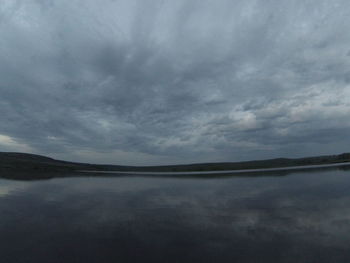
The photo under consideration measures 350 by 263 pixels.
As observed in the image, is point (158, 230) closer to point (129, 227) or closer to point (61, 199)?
point (129, 227)

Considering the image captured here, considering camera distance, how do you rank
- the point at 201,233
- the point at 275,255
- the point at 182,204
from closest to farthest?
the point at 275,255
the point at 201,233
the point at 182,204

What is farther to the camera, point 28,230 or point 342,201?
point 342,201

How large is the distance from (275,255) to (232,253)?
2223 mm

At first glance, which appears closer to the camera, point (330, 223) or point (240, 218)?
point (330, 223)

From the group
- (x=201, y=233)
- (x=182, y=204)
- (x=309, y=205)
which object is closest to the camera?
(x=201, y=233)

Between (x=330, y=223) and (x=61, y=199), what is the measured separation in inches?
1180

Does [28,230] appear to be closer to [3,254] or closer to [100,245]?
[3,254]

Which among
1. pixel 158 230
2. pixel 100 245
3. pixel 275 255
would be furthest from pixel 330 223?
pixel 100 245

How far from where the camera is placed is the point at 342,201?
898 inches

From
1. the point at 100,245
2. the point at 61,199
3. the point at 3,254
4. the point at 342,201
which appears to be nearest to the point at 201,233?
the point at 100,245

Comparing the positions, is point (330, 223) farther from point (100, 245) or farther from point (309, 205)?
point (100, 245)

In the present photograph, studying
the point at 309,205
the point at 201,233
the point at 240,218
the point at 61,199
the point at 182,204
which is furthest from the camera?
the point at 61,199

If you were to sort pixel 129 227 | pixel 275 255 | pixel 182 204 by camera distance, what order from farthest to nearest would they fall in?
pixel 182 204
pixel 129 227
pixel 275 255

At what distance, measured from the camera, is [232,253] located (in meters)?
12.5
